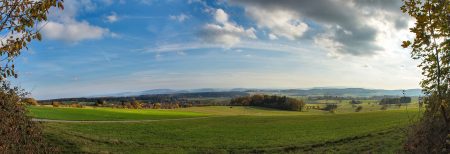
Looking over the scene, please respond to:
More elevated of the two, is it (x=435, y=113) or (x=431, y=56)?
(x=431, y=56)

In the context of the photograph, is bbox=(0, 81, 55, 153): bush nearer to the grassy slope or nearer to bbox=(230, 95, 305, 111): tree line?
the grassy slope

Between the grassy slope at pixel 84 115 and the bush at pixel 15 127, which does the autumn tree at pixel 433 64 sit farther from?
the grassy slope at pixel 84 115

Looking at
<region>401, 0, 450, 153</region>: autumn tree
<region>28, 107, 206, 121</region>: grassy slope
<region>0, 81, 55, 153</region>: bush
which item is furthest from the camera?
<region>28, 107, 206, 121</region>: grassy slope

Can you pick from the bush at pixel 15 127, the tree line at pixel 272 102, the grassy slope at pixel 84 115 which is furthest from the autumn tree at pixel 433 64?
the tree line at pixel 272 102

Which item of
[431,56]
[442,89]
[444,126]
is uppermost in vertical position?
[431,56]

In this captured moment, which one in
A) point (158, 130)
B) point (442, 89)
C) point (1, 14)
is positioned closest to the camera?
point (1, 14)

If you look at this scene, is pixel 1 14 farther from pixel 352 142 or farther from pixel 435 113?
pixel 352 142

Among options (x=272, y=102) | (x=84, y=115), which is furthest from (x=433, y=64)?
(x=272, y=102)

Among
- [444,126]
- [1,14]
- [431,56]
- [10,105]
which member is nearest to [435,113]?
[444,126]

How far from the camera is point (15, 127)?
40.1 feet

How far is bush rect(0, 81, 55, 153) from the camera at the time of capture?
11539mm

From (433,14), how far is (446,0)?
0.36 metres

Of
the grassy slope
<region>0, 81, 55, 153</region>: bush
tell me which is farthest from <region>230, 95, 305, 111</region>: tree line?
<region>0, 81, 55, 153</region>: bush

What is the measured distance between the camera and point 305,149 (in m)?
31.4
